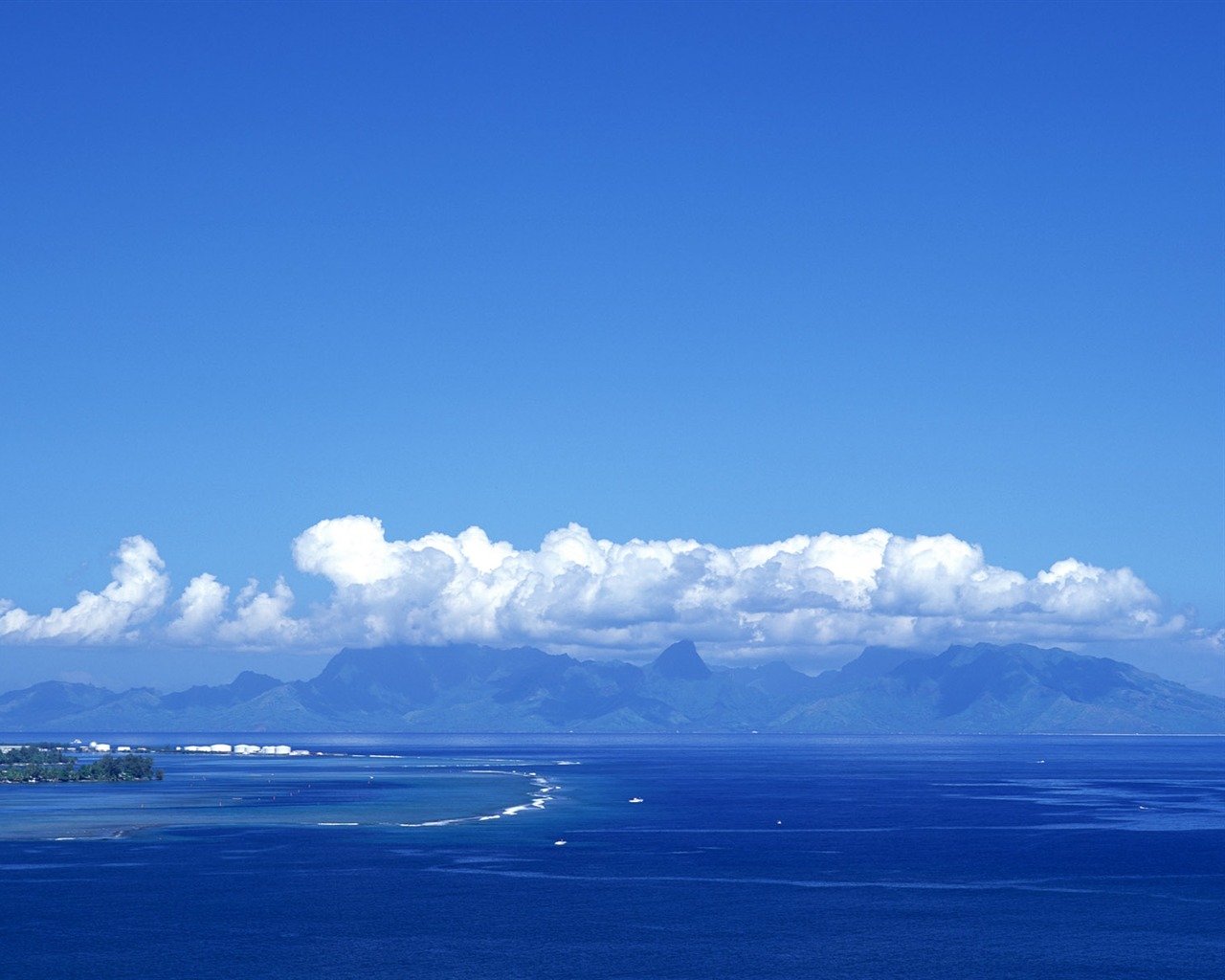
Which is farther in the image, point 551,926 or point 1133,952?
point 551,926

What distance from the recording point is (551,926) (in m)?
111

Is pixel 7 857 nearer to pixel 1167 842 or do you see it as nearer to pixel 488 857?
pixel 488 857

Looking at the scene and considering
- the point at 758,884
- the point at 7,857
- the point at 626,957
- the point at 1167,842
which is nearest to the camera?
the point at 626,957

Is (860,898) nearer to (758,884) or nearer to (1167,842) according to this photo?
(758,884)

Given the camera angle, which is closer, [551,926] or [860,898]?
[551,926]

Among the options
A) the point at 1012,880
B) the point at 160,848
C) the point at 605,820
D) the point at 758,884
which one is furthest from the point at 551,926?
the point at 605,820

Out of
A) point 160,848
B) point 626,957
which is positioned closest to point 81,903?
point 160,848

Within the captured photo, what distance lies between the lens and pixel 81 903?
392 ft

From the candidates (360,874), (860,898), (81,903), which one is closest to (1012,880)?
(860,898)

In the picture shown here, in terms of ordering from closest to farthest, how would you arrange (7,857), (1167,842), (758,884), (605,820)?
(758,884) < (7,857) < (1167,842) < (605,820)

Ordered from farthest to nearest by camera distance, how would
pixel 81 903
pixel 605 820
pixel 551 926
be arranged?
1. pixel 605 820
2. pixel 81 903
3. pixel 551 926

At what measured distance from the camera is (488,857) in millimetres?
148375

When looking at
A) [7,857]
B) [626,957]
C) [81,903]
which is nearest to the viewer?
[626,957]

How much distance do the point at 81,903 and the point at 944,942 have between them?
229 ft
